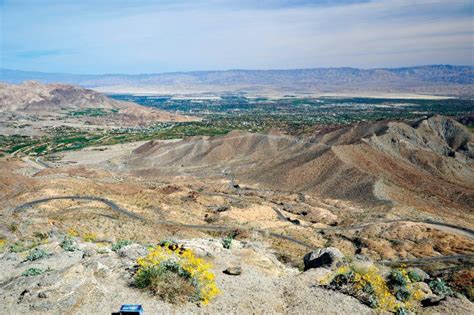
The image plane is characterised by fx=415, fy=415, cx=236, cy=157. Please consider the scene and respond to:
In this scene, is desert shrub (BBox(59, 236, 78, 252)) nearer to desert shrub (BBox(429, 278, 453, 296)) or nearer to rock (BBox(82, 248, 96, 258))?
rock (BBox(82, 248, 96, 258))

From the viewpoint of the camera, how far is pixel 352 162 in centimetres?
6600

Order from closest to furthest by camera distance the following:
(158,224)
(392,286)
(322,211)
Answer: (392,286)
(158,224)
(322,211)

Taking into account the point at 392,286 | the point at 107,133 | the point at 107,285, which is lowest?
the point at 107,133

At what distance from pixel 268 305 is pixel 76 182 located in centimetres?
4144

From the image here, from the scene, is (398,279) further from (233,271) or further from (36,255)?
(36,255)

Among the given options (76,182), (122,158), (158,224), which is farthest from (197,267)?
(122,158)

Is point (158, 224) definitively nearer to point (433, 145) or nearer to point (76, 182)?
point (76, 182)

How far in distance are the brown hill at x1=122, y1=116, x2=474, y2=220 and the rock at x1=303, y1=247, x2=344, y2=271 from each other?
3460cm

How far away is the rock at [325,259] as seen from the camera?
1992 centimetres

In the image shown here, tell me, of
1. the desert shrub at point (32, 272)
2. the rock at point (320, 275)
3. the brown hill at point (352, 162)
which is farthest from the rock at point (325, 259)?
the brown hill at point (352, 162)

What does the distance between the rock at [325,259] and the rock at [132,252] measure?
8375 millimetres

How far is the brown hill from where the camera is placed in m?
57.6

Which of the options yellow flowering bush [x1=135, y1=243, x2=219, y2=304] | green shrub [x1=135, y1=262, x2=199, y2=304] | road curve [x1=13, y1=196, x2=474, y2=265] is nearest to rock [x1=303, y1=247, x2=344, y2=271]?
yellow flowering bush [x1=135, y1=243, x2=219, y2=304]

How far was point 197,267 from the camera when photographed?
50.9 feet
